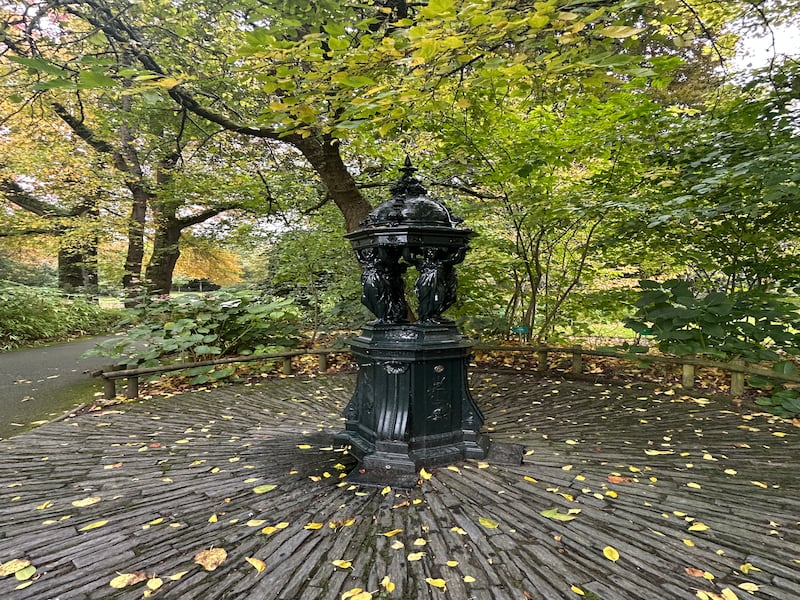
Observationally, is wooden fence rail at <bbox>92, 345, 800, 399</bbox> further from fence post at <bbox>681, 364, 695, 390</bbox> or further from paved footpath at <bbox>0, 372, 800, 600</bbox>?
paved footpath at <bbox>0, 372, 800, 600</bbox>

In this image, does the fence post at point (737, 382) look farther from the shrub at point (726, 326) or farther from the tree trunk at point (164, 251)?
the tree trunk at point (164, 251)

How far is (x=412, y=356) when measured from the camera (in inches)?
123

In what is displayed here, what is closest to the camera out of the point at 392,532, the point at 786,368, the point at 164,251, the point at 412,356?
the point at 392,532

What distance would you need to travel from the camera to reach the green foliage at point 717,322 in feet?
15.5

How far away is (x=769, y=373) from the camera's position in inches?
176

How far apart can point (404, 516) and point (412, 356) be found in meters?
1.10

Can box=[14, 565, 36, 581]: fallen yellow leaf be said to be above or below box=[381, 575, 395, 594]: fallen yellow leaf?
below

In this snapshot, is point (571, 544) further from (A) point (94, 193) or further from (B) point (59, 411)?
(A) point (94, 193)

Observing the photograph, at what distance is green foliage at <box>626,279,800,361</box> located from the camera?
4.72 meters

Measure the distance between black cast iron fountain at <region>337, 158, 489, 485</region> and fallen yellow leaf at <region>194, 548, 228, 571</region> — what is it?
1079 mm

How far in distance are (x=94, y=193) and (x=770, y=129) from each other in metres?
12.9

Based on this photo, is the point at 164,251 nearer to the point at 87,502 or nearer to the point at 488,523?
the point at 87,502

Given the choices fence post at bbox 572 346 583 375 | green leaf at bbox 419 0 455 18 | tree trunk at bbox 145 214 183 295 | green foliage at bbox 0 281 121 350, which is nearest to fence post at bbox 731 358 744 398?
fence post at bbox 572 346 583 375

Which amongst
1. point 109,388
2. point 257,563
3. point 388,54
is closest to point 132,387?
point 109,388
